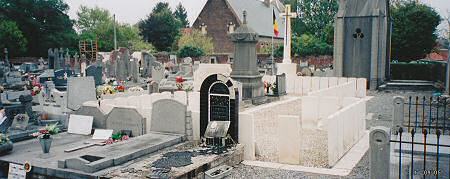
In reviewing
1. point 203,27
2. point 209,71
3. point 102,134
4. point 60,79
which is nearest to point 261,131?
point 102,134

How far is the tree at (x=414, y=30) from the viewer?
108ft

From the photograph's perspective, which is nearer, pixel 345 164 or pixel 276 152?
pixel 345 164

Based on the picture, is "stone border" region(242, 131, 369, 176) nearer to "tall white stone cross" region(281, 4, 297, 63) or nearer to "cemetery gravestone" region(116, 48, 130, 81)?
"tall white stone cross" region(281, 4, 297, 63)

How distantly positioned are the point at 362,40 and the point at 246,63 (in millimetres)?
12913

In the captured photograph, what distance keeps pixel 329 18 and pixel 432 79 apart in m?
40.7

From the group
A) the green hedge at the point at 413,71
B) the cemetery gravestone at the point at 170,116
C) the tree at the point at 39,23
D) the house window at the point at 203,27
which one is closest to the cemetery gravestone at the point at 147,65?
the green hedge at the point at 413,71

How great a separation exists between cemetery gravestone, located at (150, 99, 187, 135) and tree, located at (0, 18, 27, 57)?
147 ft

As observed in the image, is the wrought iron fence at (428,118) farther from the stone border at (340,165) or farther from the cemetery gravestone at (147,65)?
the cemetery gravestone at (147,65)

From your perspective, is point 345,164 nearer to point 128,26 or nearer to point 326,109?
point 326,109

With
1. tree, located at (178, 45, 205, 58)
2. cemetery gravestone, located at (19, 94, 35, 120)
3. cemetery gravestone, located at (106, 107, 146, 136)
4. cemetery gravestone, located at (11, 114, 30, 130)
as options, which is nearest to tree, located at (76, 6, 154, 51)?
tree, located at (178, 45, 205, 58)

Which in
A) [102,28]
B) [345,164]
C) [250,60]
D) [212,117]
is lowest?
[345,164]

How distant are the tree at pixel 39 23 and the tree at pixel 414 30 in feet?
138

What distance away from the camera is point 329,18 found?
2662 inches

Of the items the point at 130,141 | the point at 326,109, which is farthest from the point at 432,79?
the point at 130,141
